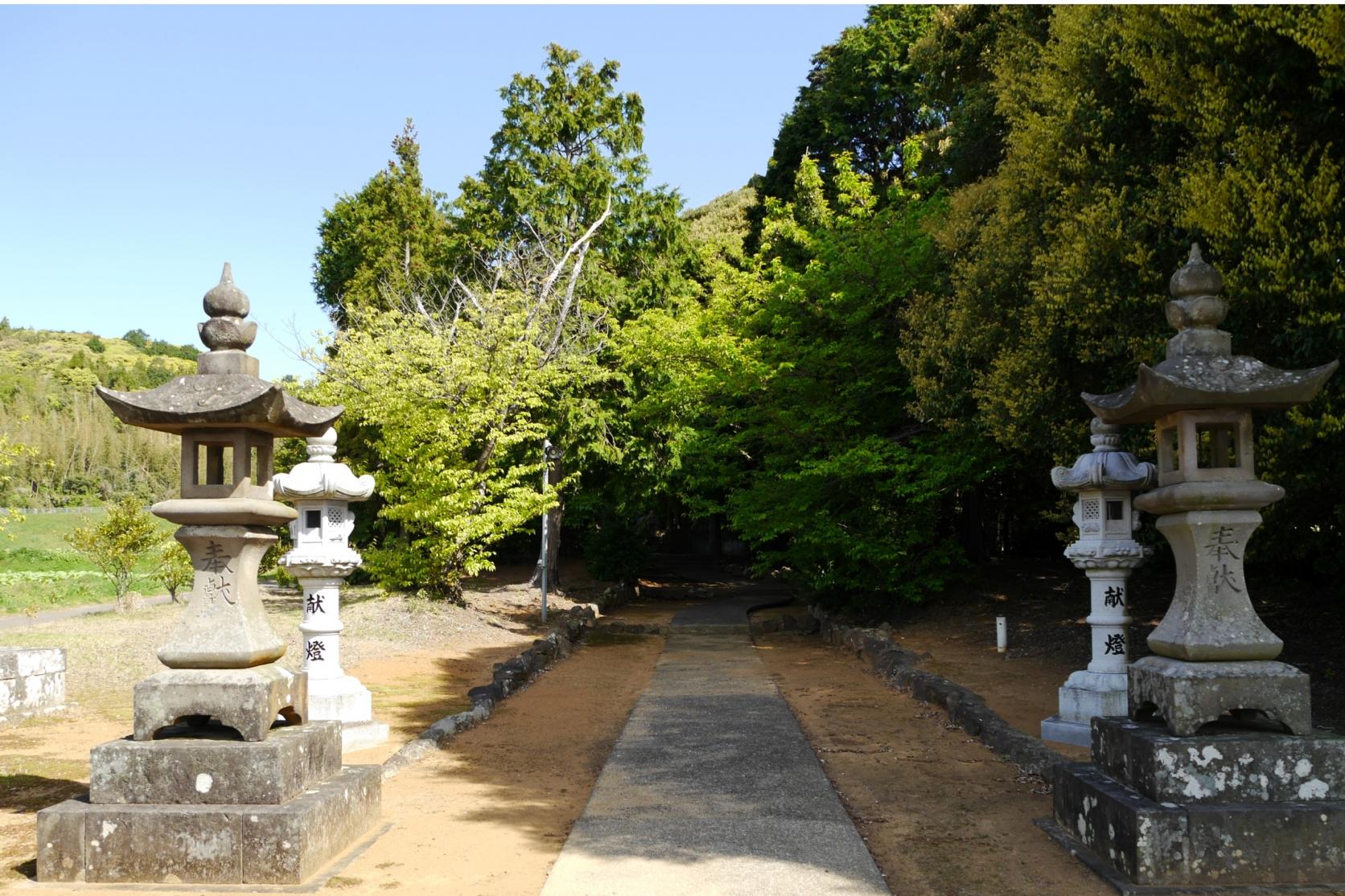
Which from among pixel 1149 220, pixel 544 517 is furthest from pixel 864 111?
pixel 1149 220

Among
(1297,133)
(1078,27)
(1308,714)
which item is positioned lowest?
(1308,714)

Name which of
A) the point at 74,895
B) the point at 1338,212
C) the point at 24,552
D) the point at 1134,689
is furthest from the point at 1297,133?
the point at 24,552

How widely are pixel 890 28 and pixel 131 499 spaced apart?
22888 mm

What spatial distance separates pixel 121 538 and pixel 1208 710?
18.7 metres

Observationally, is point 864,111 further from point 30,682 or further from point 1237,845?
point 1237,845

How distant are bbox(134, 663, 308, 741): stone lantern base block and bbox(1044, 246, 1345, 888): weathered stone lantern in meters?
4.86

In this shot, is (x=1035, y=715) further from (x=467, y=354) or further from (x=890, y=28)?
(x=890, y=28)

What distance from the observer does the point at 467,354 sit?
720 inches

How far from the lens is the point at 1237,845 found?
494 cm

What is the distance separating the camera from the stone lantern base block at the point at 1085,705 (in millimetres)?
8555

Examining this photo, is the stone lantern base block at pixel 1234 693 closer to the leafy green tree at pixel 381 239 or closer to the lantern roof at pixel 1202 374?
the lantern roof at pixel 1202 374

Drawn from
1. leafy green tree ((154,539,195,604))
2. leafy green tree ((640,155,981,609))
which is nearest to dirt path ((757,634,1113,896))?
leafy green tree ((640,155,981,609))

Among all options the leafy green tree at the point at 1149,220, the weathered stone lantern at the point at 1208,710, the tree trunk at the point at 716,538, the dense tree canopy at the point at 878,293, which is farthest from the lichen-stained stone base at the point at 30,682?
the tree trunk at the point at 716,538

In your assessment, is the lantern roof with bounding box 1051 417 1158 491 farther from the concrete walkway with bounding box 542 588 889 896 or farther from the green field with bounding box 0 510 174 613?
the green field with bounding box 0 510 174 613
